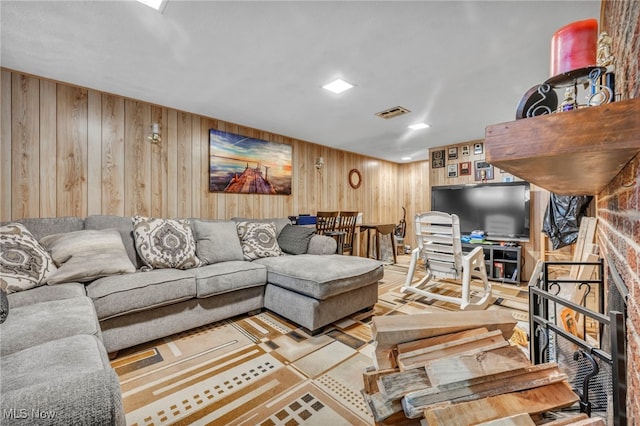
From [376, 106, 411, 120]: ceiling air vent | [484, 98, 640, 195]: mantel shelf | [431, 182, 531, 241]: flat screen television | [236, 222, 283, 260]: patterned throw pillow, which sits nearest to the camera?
[484, 98, 640, 195]: mantel shelf

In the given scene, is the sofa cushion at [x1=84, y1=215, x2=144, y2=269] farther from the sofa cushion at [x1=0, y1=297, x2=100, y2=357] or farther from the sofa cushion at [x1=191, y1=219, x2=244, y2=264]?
the sofa cushion at [x1=0, y1=297, x2=100, y2=357]

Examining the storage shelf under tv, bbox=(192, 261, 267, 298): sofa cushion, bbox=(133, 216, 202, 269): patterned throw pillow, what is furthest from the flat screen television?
bbox=(133, 216, 202, 269): patterned throw pillow

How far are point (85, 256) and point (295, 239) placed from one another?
182 cm

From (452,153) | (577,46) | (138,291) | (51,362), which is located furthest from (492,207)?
(51,362)

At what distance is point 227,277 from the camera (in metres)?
2.25

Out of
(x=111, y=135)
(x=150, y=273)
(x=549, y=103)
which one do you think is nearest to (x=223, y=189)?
(x=111, y=135)

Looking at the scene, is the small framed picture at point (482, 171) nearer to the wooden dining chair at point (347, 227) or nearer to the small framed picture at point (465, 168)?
the small framed picture at point (465, 168)

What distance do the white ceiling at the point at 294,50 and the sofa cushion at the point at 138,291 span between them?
5.48 feet

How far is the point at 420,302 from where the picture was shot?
2.86 m

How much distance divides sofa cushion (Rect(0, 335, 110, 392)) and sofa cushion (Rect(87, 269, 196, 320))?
70cm

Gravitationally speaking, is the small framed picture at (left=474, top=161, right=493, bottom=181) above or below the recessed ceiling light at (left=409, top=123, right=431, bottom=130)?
Result: below

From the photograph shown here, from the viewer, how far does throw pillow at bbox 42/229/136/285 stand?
6.04 feet

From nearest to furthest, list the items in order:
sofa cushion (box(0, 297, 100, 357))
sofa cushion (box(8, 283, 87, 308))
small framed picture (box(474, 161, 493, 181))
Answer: sofa cushion (box(0, 297, 100, 357)) → sofa cushion (box(8, 283, 87, 308)) → small framed picture (box(474, 161, 493, 181))

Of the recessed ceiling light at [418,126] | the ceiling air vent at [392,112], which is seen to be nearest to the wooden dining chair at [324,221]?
the ceiling air vent at [392,112]
